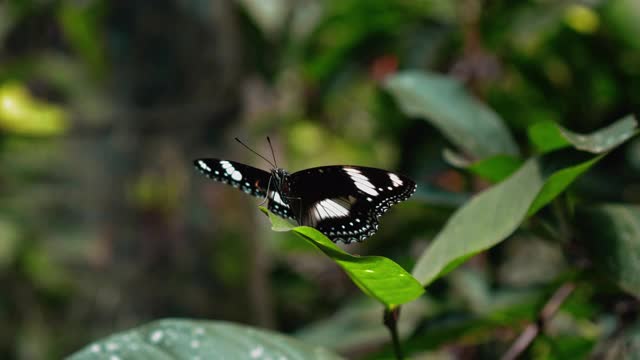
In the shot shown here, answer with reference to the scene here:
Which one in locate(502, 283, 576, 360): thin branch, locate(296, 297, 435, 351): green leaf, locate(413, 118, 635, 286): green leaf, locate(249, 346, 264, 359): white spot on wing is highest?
locate(413, 118, 635, 286): green leaf

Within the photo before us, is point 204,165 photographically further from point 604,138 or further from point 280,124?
point 280,124

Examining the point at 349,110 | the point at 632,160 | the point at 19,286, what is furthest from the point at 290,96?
the point at 632,160

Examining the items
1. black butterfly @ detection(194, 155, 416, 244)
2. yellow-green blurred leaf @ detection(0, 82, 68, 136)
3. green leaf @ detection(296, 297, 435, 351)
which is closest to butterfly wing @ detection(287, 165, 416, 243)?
black butterfly @ detection(194, 155, 416, 244)

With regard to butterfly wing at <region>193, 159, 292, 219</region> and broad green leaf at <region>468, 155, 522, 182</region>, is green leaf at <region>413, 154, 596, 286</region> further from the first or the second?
butterfly wing at <region>193, 159, 292, 219</region>

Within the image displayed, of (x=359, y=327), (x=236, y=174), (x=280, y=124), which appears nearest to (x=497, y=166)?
(x=236, y=174)

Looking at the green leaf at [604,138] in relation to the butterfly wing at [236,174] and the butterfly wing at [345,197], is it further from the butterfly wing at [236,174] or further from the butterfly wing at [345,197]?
the butterfly wing at [236,174]

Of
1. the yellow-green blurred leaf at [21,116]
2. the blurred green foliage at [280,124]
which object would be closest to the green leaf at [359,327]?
the blurred green foliage at [280,124]
